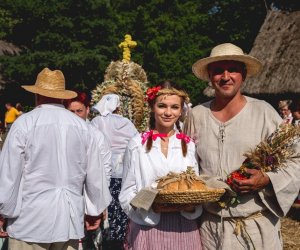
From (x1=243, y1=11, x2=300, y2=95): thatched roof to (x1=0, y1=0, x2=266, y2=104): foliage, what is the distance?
28.4 feet

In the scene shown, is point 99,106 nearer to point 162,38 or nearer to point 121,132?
point 121,132

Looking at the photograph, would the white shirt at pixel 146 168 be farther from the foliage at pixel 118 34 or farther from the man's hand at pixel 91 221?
the foliage at pixel 118 34

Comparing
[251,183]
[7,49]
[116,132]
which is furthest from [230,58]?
[7,49]

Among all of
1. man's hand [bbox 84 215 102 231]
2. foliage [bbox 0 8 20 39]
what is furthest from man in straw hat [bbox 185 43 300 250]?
foliage [bbox 0 8 20 39]

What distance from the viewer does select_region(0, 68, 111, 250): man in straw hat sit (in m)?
3.59

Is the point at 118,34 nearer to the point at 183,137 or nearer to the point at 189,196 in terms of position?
the point at 183,137

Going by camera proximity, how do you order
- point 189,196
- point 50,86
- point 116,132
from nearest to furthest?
point 189,196 < point 50,86 < point 116,132

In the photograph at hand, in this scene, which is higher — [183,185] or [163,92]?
[163,92]

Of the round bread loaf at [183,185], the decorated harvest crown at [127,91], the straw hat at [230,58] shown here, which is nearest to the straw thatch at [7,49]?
the decorated harvest crown at [127,91]

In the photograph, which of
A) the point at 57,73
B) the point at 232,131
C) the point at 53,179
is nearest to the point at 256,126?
the point at 232,131

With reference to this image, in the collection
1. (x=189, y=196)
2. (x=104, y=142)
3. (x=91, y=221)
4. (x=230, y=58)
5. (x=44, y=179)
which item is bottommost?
(x=91, y=221)

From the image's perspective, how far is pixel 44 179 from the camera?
3.65m

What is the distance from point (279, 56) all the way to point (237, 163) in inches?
559

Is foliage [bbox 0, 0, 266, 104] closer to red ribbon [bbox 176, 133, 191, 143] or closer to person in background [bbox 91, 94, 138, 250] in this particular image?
person in background [bbox 91, 94, 138, 250]
